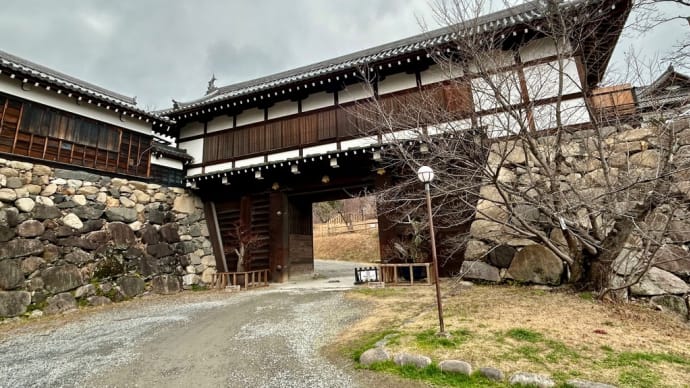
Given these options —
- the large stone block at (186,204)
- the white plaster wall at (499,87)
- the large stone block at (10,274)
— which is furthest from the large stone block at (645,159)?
the large stone block at (10,274)

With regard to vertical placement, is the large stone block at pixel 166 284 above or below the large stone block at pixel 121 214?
below

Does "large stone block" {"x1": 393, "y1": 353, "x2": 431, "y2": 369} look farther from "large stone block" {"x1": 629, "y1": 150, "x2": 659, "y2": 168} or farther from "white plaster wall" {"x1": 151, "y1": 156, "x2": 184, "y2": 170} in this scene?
"white plaster wall" {"x1": 151, "y1": 156, "x2": 184, "y2": 170}

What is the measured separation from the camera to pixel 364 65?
32.6ft

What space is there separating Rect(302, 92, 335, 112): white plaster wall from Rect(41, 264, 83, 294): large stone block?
7960 millimetres

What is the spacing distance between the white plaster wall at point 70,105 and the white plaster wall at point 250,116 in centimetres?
311

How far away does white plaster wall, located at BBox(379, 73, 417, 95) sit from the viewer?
33.7 feet

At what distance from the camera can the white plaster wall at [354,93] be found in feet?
34.9

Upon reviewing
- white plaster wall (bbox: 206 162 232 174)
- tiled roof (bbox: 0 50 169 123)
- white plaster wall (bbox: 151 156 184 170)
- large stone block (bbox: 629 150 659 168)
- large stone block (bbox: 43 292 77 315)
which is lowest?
large stone block (bbox: 43 292 77 315)

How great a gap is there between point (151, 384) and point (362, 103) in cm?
879

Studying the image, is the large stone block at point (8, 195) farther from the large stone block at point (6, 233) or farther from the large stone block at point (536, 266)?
the large stone block at point (536, 266)

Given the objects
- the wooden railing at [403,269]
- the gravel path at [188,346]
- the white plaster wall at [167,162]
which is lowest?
the gravel path at [188,346]

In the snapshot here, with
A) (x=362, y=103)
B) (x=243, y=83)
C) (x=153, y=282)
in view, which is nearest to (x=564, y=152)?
(x=362, y=103)

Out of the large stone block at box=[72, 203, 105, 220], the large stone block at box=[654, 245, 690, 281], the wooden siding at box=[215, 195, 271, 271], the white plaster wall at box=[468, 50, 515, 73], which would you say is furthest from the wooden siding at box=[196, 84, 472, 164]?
the large stone block at box=[654, 245, 690, 281]

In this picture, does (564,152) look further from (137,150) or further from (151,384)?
(137,150)
